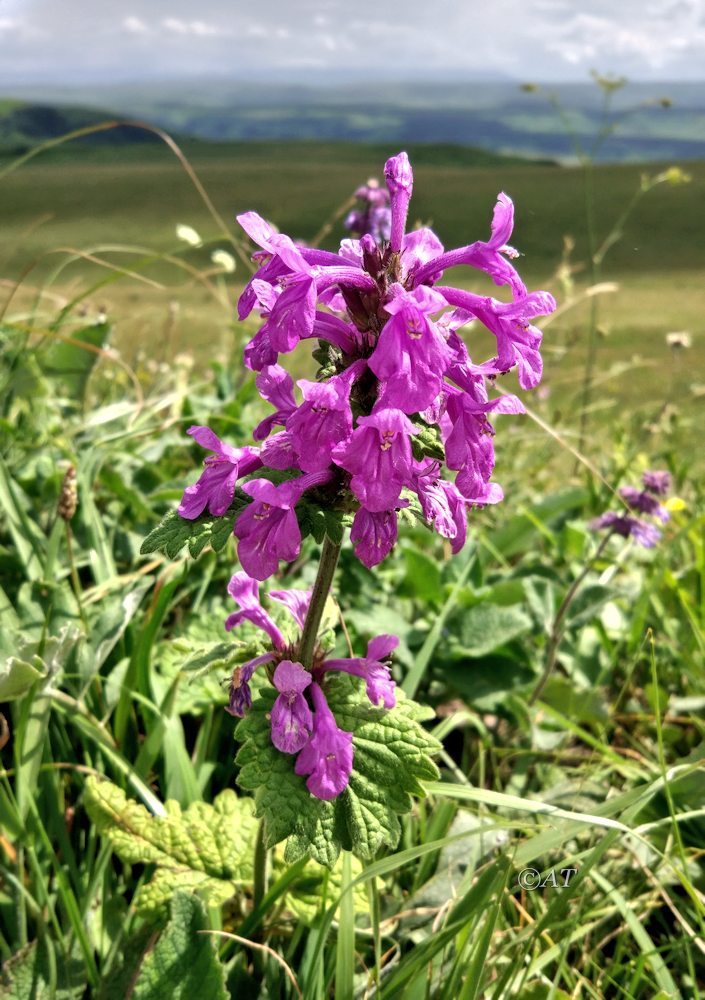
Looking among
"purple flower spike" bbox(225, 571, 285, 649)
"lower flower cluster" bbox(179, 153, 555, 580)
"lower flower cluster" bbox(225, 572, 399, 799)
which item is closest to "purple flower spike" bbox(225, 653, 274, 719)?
"lower flower cluster" bbox(225, 572, 399, 799)

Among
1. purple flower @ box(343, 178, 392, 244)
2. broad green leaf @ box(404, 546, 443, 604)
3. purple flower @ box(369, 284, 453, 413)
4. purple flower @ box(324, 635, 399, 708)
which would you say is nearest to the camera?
purple flower @ box(369, 284, 453, 413)

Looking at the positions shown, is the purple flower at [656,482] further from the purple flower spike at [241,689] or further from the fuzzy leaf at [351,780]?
the purple flower spike at [241,689]

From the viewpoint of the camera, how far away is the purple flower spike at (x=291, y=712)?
118cm

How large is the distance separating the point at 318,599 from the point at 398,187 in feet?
1.99

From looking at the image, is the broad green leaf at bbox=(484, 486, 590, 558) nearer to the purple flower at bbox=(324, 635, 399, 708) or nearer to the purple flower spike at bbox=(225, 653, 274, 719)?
the purple flower at bbox=(324, 635, 399, 708)

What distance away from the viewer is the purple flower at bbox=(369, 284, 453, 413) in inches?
37.4

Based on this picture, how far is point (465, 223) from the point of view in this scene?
11.7 metres

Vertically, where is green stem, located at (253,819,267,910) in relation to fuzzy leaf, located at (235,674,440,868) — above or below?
below

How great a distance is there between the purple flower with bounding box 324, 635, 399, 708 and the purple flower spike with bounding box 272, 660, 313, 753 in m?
0.12

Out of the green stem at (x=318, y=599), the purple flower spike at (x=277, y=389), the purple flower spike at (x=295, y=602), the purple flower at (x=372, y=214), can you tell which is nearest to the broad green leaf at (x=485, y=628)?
the purple flower spike at (x=295, y=602)

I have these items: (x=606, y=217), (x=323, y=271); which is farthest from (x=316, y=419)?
(x=606, y=217)

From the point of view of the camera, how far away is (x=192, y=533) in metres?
1.06

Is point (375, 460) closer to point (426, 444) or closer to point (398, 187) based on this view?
point (426, 444)

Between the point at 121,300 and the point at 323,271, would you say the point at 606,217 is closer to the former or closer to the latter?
the point at 121,300
